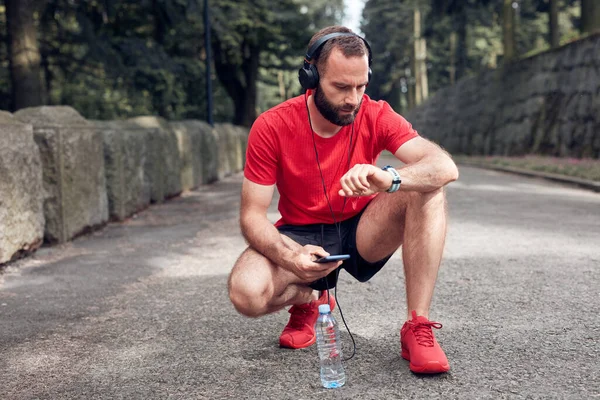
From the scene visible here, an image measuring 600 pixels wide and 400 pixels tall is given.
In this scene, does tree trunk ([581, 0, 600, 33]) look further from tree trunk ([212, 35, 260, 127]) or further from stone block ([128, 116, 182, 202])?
stone block ([128, 116, 182, 202])

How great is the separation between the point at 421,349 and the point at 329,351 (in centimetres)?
40

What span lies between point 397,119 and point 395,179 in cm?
47

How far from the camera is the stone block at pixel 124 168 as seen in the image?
26.7ft

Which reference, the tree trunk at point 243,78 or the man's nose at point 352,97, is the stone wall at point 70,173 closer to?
the man's nose at point 352,97

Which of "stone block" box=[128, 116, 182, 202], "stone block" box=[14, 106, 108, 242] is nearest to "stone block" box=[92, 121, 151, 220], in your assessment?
"stone block" box=[128, 116, 182, 202]

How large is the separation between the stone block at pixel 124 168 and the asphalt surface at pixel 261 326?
4.57 ft

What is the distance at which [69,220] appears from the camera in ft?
22.3

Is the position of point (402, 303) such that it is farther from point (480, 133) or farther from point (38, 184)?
point (480, 133)

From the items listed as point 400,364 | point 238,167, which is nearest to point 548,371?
point 400,364

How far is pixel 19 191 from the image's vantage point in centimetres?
576

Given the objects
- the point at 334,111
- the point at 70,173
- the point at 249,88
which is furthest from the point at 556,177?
the point at 249,88

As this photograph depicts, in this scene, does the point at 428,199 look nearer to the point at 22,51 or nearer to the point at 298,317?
the point at 298,317

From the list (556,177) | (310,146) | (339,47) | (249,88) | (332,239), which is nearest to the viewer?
(339,47)

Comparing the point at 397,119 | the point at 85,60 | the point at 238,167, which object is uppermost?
the point at 85,60
